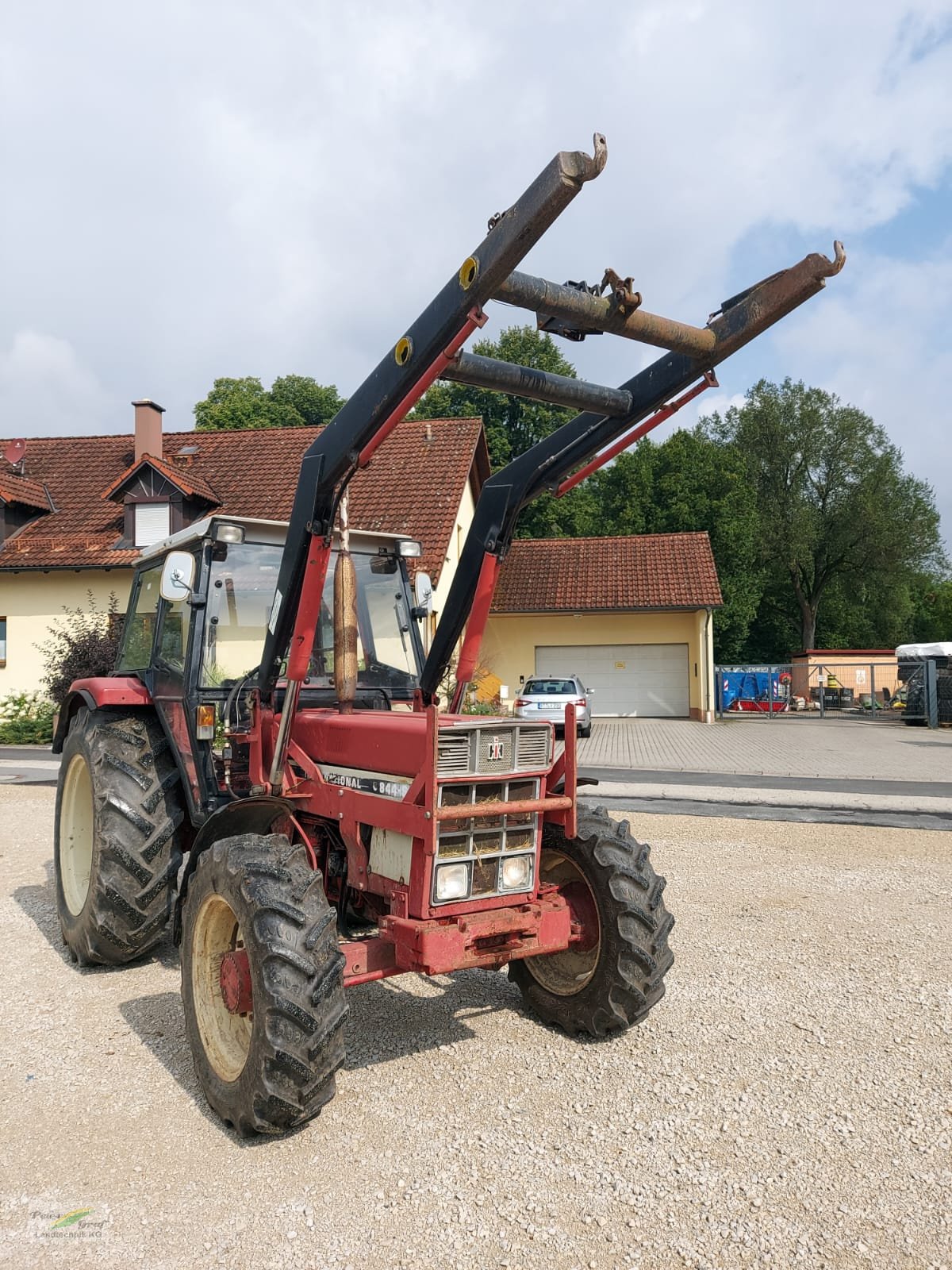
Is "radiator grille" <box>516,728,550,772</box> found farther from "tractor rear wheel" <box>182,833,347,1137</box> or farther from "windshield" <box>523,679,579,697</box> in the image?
"windshield" <box>523,679,579,697</box>

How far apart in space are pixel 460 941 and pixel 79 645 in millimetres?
16430

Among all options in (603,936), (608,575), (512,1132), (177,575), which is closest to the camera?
(512,1132)

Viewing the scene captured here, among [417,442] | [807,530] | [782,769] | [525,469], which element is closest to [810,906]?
[525,469]

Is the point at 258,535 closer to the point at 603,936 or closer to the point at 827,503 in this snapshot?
the point at 603,936

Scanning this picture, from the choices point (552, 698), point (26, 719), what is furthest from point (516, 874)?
point (26, 719)

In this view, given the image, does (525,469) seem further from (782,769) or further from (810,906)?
(782,769)

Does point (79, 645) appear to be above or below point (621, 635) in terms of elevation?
below

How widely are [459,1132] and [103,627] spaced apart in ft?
58.7

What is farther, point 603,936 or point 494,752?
point 603,936

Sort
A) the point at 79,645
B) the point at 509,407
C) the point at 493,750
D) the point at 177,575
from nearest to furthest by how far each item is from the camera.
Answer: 1. the point at 493,750
2. the point at 177,575
3. the point at 79,645
4. the point at 509,407

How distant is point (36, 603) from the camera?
21578mm

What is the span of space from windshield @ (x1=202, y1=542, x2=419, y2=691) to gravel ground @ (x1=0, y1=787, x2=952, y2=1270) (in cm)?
160

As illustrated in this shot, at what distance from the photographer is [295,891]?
3.40m

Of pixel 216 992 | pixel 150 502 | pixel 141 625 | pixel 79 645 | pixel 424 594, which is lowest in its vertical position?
pixel 216 992
